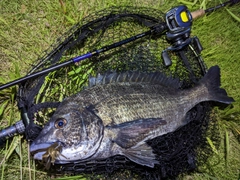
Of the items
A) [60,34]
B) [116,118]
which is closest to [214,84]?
[116,118]

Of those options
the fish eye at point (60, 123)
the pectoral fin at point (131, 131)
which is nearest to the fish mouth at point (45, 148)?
the fish eye at point (60, 123)

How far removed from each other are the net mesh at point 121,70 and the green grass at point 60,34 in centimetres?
28

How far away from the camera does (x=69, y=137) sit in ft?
8.84

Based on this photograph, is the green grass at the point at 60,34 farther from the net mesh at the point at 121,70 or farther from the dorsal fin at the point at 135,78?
the dorsal fin at the point at 135,78

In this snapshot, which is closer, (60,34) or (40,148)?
(40,148)

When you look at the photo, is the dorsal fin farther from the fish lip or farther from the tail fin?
the fish lip

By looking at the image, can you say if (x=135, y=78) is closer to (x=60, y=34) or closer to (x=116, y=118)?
(x=116, y=118)

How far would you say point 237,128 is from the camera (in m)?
3.80

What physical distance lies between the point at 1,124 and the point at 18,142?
38cm

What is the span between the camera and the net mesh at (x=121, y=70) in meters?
3.04

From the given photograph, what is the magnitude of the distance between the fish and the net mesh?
16cm

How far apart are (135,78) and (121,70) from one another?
13.4 inches

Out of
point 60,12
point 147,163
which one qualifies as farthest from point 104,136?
point 60,12

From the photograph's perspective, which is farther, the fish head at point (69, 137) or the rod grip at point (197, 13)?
the rod grip at point (197, 13)
